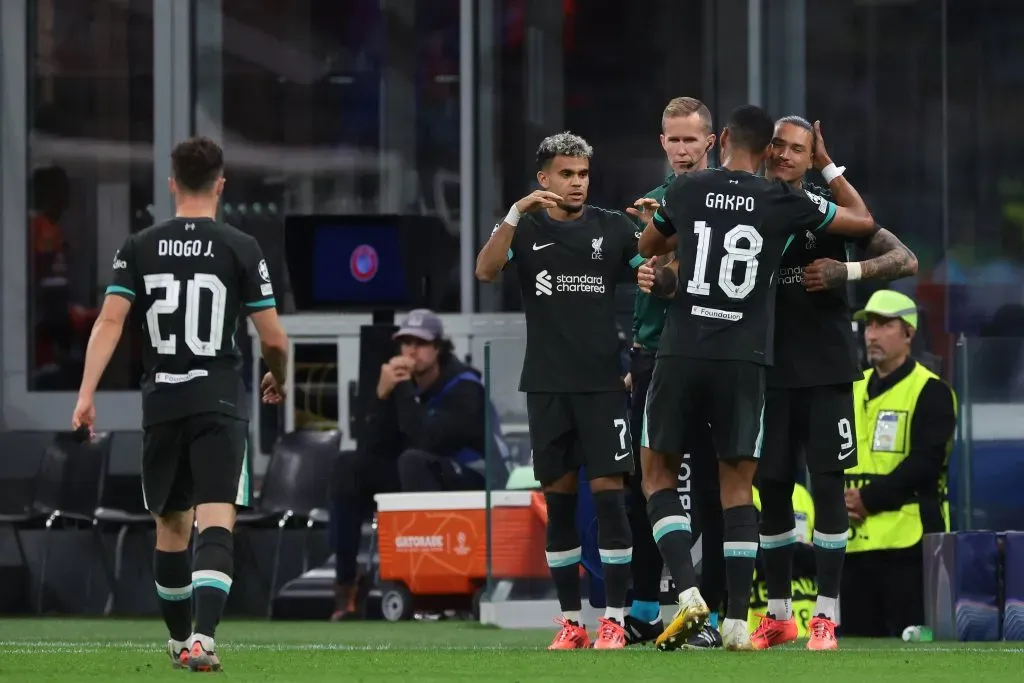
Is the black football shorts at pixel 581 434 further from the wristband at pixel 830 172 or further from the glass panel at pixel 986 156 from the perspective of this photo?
the glass panel at pixel 986 156

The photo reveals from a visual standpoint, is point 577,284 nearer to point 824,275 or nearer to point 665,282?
point 665,282

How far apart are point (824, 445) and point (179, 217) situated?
239cm

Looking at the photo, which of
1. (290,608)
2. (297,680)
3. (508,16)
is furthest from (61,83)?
(297,680)

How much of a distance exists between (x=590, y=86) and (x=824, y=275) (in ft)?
23.9

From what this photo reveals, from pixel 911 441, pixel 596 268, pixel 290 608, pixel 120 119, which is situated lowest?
pixel 290 608

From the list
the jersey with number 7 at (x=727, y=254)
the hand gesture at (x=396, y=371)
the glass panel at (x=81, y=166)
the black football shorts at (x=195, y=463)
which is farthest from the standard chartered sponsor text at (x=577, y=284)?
the glass panel at (x=81, y=166)

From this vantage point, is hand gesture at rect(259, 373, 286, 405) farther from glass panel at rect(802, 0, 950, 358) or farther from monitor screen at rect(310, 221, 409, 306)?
glass panel at rect(802, 0, 950, 358)

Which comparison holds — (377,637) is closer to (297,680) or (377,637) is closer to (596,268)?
(596,268)

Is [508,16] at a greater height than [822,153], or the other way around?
[508,16]

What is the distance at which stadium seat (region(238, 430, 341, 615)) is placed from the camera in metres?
12.1

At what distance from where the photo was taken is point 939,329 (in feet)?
42.8

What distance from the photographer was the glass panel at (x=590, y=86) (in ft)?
46.9

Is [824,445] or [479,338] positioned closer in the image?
[824,445]

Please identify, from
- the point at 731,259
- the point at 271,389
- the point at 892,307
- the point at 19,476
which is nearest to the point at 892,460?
the point at 892,307
